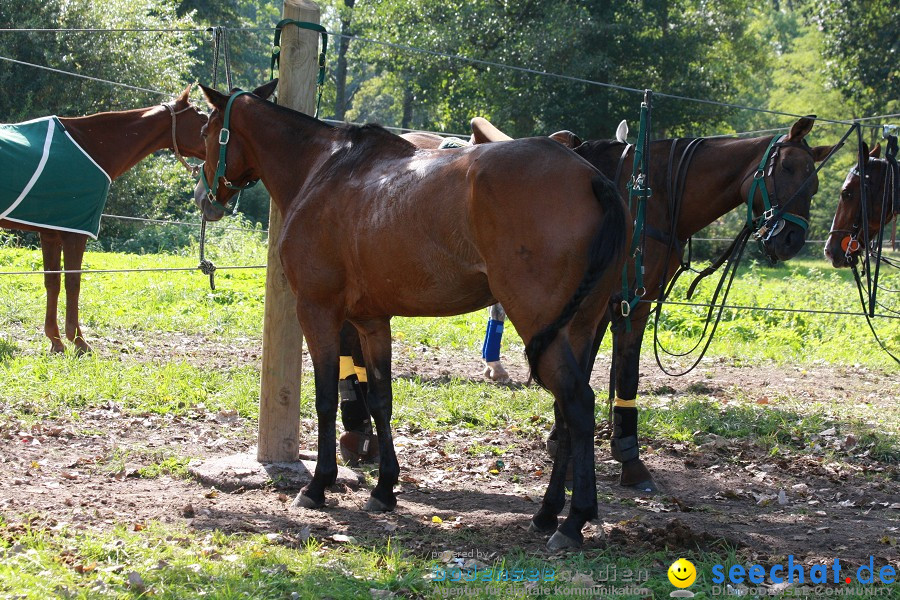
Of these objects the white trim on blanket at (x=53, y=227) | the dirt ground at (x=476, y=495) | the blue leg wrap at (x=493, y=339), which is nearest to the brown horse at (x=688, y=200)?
the dirt ground at (x=476, y=495)

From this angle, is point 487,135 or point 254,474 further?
point 487,135

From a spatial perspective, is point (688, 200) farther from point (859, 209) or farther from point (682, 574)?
point (859, 209)

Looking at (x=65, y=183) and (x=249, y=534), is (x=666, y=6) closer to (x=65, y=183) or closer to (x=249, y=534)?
(x=65, y=183)

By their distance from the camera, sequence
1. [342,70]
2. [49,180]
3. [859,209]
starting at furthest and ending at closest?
[342,70] < [859,209] < [49,180]

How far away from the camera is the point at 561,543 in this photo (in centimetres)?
406

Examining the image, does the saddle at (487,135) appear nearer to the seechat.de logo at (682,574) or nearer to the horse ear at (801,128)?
the horse ear at (801,128)

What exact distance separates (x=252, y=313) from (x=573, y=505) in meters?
7.23

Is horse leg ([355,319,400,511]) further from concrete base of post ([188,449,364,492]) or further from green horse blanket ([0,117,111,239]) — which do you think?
green horse blanket ([0,117,111,239])

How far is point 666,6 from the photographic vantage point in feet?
79.8

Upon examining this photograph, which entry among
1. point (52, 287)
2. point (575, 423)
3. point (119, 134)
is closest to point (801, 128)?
point (575, 423)

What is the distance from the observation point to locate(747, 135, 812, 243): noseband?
5270 millimetres

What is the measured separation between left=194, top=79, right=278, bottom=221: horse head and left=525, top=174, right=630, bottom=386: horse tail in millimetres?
2406

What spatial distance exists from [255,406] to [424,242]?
3.06m

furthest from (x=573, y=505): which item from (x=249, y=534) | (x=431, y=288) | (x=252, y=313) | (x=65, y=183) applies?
(x=252, y=313)
